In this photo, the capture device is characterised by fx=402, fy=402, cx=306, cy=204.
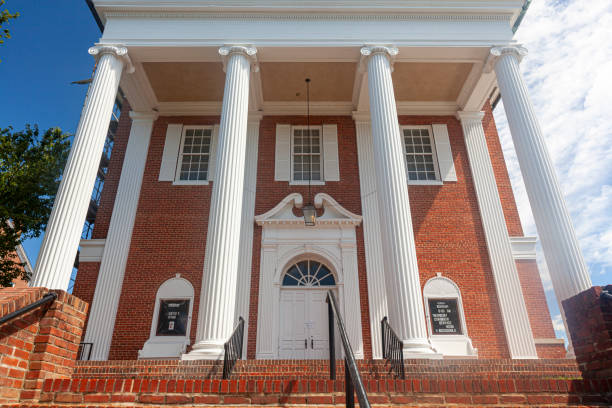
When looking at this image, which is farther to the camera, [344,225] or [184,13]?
[344,225]

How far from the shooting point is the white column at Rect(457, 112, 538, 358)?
1039cm

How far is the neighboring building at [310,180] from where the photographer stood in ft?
29.4

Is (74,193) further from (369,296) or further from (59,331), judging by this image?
(369,296)

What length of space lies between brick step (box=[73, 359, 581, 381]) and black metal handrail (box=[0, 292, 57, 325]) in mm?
2403

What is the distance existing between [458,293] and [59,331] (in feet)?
31.7

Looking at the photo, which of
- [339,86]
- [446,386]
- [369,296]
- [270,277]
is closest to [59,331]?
[446,386]

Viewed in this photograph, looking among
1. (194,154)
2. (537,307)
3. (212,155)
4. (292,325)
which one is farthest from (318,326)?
(194,154)

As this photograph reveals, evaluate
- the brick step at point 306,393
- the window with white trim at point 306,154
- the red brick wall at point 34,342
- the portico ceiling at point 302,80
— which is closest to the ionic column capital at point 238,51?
the portico ceiling at point 302,80

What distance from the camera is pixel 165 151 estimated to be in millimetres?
13016

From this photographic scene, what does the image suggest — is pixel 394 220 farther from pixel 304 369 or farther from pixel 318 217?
pixel 318 217

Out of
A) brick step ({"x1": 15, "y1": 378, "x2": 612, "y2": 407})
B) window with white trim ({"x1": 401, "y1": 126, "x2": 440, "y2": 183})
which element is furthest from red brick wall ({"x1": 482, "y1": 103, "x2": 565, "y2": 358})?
brick step ({"x1": 15, "y1": 378, "x2": 612, "y2": 407})

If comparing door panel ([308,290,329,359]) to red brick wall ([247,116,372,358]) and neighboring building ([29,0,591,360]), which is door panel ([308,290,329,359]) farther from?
red brick wall ([247,116,372,358])

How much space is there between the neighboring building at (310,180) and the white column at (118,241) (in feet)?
0.16

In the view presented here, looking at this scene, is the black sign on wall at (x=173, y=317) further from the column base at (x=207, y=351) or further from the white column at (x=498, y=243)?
the white column at (x=498, y=243)
